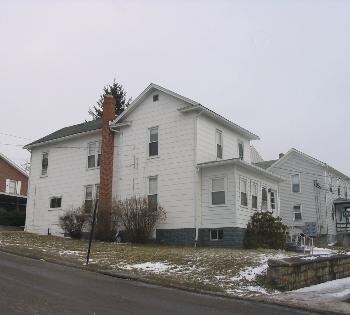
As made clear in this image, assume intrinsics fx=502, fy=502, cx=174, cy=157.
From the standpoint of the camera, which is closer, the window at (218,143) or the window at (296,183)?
the window at (218,143)

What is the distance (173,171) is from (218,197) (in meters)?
2.85

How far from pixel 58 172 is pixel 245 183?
13064 millimetres

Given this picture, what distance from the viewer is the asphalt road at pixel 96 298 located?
30.7 feet

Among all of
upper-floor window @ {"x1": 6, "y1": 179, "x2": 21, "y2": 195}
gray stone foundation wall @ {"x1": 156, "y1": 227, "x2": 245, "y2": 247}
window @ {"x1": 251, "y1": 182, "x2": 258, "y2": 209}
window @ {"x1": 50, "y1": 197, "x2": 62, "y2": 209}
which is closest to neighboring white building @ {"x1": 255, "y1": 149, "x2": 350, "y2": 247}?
window @ {"x1": 251, "y1": 182, "x2": 258, "y2": 209}

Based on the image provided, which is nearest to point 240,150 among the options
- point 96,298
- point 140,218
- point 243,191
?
point 243,191

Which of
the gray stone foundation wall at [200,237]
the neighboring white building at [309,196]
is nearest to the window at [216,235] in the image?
the gray stone foundation wall at [200,237]

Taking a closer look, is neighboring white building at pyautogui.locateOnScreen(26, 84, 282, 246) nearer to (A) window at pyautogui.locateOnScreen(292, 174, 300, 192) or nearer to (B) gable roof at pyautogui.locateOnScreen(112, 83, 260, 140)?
(B) gable roof at pyautogui.locateOnScreen(112, 83, 260, 140)

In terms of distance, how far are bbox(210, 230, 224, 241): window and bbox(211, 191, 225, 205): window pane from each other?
140 cm

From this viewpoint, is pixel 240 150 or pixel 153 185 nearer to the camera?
pixel 153 185

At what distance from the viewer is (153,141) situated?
1088 inches

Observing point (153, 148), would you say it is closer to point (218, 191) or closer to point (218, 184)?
point (218, 184)

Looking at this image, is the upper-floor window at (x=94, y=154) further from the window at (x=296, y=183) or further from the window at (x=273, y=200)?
the window at (x=296, y=183)

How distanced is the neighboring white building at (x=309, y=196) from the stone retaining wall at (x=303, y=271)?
84.8 ft

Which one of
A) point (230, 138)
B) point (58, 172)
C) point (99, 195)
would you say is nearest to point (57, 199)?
point (58, 172)
